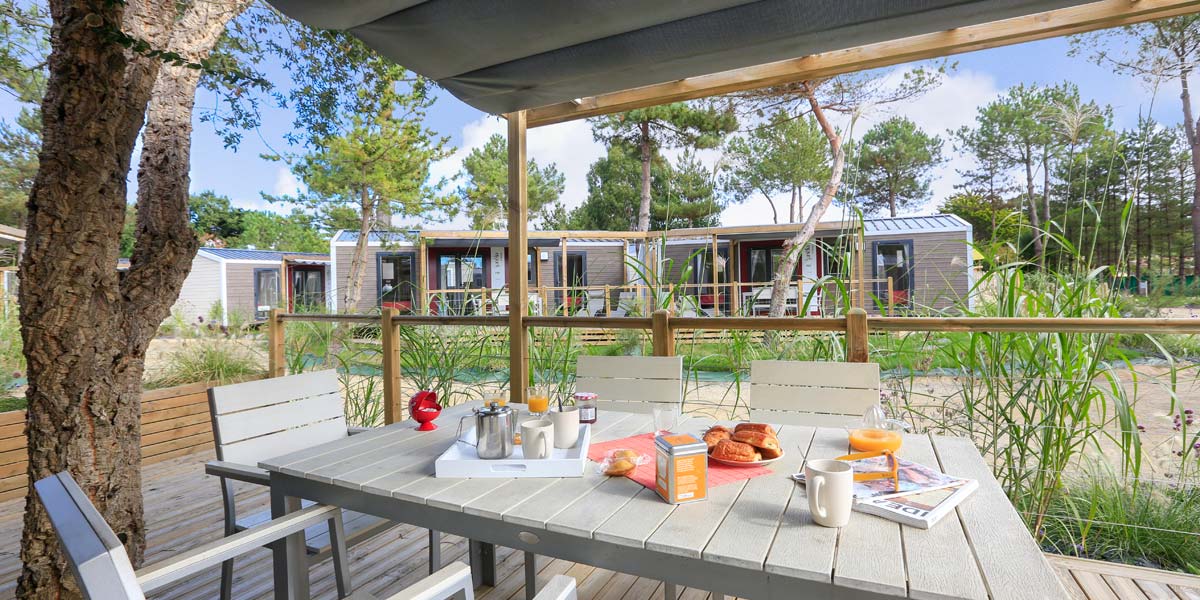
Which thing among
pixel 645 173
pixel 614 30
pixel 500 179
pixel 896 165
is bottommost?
pixel 614 30

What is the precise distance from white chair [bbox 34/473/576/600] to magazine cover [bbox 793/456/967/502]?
0.70 metres

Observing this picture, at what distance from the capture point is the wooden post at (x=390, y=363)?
149 inches

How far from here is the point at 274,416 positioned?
2.14m

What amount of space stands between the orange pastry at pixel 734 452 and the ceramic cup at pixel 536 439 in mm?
413

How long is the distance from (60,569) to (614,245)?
13414 millimetres

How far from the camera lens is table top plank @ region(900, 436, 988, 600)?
832mm

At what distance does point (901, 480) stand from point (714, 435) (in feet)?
1.56

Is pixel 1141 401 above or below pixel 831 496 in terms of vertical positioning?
below

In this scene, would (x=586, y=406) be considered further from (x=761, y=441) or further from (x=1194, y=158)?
(x=1194, y=158)

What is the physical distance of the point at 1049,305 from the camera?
2.47 meters

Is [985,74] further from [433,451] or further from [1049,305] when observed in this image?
[433,451]

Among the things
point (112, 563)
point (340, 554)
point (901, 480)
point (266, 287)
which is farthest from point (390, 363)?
point (266, 287)

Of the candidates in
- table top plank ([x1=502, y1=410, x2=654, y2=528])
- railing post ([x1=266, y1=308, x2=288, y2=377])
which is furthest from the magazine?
railing post ([x1=266, y1=308, x2=288, y2=377])

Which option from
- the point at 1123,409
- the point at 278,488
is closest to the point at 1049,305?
the point at 1123,409
